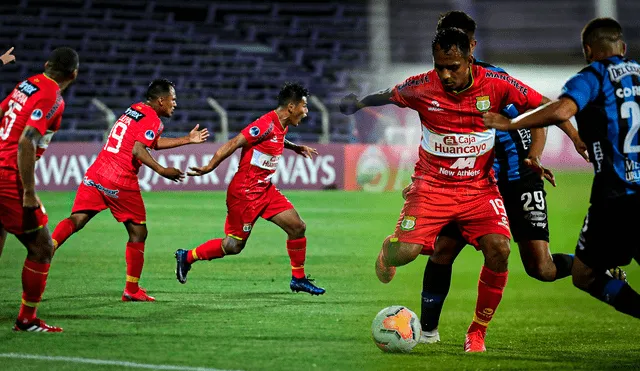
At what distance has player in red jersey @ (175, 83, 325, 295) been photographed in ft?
31.6

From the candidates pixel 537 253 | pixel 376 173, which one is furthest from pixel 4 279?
pixel 376 173

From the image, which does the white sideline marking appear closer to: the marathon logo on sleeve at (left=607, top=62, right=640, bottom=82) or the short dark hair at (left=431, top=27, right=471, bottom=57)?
the short dark hair at (left=431, top=27, right=471, bottom=57)

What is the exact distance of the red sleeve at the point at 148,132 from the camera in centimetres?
897

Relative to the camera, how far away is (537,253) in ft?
25.0

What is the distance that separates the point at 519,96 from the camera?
22.8 feet

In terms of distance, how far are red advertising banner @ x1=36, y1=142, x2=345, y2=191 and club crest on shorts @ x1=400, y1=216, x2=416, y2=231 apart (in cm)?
1485

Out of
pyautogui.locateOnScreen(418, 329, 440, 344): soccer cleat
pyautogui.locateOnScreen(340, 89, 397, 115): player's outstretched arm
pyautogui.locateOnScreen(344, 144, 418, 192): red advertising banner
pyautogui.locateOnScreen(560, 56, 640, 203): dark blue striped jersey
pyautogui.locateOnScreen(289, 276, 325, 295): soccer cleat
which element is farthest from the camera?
pyautogui.locateOnScreen(344, 144, 418, 192): red advertising banner

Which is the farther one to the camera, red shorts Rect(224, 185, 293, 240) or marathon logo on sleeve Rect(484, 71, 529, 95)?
red shorts Rect(224, 185, 293, 240)

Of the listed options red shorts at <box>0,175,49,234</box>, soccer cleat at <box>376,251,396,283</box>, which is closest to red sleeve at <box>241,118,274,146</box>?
soccer cleat at <box>376,251,396,283</box>

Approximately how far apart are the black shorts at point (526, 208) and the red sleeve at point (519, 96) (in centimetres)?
86

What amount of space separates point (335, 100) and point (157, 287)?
18567 millimetres

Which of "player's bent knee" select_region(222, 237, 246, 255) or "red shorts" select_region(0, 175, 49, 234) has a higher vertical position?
"red shorts" select_region(0, 175, 49, 234)

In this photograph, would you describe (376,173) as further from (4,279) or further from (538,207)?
(538,207)

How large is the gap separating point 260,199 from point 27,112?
3354 millimetres
